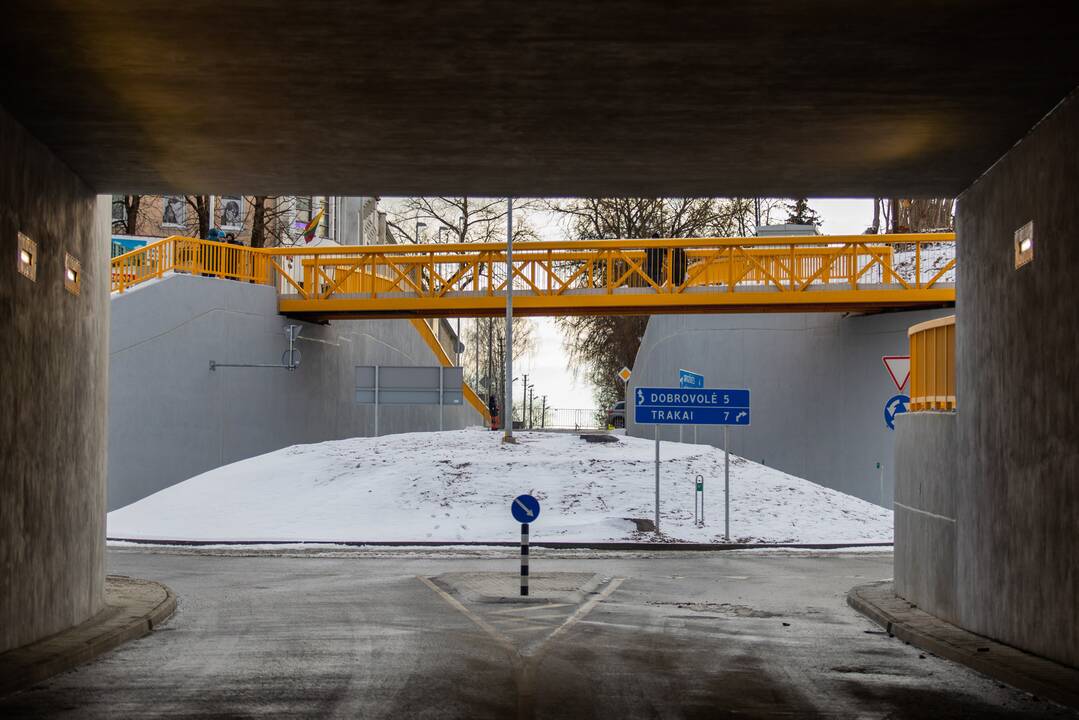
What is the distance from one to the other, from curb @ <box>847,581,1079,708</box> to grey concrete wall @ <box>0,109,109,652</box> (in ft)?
25.1

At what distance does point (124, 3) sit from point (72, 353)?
5.54 metres

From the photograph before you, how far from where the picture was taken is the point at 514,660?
10.9 metres

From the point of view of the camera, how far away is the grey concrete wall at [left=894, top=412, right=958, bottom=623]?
13.7m

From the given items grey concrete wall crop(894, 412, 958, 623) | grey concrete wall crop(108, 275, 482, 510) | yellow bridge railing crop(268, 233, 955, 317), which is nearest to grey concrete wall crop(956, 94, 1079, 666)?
grey concrete wall crop(894, 412, 958, 623)

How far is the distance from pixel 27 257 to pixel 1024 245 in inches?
324

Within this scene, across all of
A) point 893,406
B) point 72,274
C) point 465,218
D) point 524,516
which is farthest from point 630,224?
point 72,274

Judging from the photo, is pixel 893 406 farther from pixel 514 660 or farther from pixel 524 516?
pixel 514 660

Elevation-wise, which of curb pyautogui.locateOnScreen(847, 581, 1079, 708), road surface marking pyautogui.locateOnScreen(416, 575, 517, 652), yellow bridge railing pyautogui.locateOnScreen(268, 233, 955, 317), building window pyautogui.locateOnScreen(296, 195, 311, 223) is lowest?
road surface marking pyautogui.locateOnScreen(416, 575, 517, 652)

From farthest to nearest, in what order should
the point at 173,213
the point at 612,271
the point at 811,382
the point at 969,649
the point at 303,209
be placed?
the point at 303,209
the point at 173,213
the point at 811,382
the point at 612,271
the point at 969,649

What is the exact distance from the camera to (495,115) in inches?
404

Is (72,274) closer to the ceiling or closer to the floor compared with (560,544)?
closer to the ceiling

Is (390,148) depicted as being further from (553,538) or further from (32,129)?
(553,538)

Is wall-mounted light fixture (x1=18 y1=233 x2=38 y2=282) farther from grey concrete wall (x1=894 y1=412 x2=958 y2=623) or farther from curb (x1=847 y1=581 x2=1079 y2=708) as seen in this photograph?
grey concrete wall (x1=894 y1=412 x2=958 y2=623)

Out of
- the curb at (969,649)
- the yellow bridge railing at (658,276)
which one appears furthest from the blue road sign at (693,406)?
the curb at (969,649)
